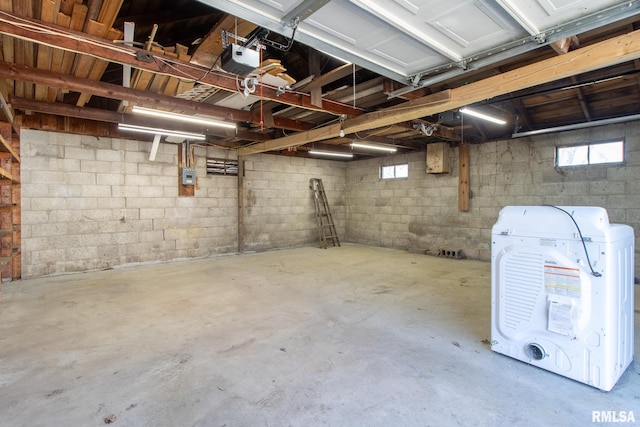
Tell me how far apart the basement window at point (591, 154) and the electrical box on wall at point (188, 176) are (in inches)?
262

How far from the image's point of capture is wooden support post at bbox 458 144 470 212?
21.2ft

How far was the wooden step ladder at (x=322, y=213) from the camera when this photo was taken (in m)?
8.31

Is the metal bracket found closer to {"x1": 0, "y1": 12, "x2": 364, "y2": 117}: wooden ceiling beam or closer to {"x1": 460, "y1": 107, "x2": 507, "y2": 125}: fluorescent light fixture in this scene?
{"x1": 0, "y1": 12, "x2": 364, "y2": 117}: wooden ceiling beam

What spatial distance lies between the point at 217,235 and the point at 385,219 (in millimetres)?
4141

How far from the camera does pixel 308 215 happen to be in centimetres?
838

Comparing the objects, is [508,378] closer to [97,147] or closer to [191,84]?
[191,84]

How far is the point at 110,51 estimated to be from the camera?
2512 mm

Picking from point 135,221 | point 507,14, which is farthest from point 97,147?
point 507,14

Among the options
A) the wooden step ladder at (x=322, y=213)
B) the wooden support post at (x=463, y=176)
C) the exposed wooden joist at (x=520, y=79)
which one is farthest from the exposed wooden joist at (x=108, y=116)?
the wooden support post at (x=463, y=176)

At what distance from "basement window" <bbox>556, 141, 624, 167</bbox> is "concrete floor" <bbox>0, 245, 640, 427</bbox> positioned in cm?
279

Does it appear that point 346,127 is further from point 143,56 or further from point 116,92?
point 116,92

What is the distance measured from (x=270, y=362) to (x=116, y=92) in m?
3.19

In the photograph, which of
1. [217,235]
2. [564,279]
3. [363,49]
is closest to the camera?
[564,279]

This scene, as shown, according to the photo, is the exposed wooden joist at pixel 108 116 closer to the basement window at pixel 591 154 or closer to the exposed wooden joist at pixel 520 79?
the exposed wooden joist at pixel 520 79
